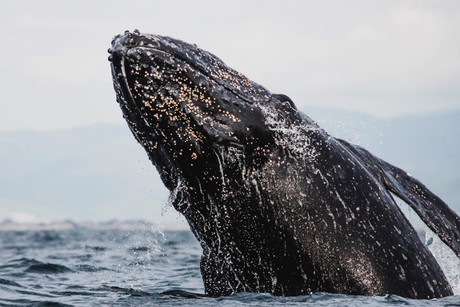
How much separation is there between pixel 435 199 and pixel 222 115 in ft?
10.6

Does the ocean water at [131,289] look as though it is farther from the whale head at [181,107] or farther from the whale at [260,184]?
the whale head at [181,107]

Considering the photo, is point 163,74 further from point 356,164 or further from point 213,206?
point 356,164

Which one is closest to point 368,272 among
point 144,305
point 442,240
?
point 442,240

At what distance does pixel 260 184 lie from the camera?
770 centimetres

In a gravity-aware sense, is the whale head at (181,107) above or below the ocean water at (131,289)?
above

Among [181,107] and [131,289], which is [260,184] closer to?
[181,107]

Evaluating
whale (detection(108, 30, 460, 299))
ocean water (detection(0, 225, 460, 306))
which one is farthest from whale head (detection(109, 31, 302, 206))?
ocean water (detection(0, 225, 460, 306))

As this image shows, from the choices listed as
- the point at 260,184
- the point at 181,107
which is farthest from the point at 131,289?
the point at 181,107

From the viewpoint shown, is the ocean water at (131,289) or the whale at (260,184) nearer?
the whale at (260,184)

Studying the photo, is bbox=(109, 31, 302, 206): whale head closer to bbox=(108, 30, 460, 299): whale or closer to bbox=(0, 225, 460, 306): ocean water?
bbox=(108, 30, 460, 299): whale

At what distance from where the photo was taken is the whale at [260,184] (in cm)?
736

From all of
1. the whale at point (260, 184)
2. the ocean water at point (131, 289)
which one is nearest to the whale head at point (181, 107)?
the whale at point (260, 184)

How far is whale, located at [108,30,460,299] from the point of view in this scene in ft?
24.2

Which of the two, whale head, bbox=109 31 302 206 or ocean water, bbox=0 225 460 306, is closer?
whale head, bbox=109 31 302 206
